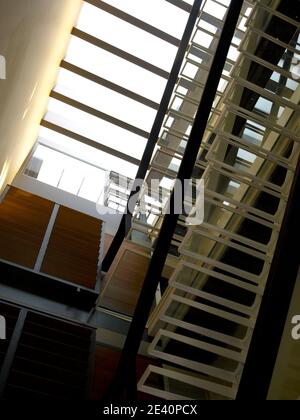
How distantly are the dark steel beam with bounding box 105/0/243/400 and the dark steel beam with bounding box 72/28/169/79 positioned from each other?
5.09 meters

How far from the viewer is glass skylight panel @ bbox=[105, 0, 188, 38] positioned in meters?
8.68

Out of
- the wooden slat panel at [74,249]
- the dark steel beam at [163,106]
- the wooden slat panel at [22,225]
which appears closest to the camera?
the wooden slat panel at [22,225]

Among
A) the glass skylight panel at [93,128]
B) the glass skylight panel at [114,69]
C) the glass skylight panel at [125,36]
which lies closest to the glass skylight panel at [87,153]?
the glass skylight panel at [93,128]

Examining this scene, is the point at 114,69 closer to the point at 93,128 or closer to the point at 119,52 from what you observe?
the point at 119,52

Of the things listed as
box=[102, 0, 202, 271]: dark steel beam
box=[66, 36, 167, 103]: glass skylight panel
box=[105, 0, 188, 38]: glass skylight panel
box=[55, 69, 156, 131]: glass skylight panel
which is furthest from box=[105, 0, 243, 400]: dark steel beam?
box=[55, 69, 156, 131]: glass skylight panel

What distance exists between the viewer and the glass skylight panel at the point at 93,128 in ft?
33.1

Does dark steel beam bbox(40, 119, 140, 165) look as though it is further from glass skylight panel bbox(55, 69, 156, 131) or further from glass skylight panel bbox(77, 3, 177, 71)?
glass skylight panel bbox(77, 3, 177, 71)

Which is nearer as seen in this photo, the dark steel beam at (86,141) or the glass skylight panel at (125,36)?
the glass skylight panel at (125,36)

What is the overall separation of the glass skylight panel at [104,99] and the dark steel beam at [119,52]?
75 centimetres

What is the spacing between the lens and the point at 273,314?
7.71 feet

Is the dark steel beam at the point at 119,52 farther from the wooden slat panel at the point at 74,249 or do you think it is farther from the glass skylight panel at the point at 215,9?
the wooden slat panel at the point at 74,249

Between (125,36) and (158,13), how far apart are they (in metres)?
0.76
